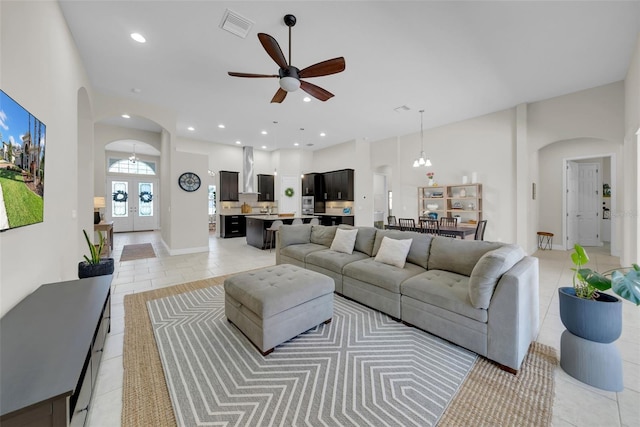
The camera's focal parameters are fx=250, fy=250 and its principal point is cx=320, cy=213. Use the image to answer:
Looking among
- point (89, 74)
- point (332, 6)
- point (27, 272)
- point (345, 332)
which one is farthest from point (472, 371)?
point (89, 74)

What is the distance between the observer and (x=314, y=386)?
1.70m

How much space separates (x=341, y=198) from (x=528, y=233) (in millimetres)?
5103

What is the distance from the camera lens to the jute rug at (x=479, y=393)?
1.45 m

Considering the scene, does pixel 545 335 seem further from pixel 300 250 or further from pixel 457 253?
pixel 300 250

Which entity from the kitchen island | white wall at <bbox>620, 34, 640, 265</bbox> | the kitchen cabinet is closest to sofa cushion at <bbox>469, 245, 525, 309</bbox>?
white wall at <bbox>620, 34, 640, 265</bbox>

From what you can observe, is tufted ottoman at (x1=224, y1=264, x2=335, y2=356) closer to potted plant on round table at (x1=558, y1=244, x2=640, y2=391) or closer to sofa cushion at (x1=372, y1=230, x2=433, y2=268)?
sofa cushion at (x1=372, y1=230, x2=433, y2=268)

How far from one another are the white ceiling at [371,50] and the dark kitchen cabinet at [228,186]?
323cm

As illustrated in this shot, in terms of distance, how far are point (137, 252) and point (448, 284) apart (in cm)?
678

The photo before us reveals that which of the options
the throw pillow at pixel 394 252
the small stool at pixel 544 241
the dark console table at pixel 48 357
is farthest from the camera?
the small stool at pixel 544 241

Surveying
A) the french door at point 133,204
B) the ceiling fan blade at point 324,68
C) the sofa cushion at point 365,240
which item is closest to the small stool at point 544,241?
the sofa cushion at point 365,240

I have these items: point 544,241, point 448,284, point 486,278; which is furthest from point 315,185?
point 486,278

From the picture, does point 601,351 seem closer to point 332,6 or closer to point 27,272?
point 332,6

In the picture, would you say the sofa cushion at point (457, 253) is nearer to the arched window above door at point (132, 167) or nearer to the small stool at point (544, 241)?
the small stool at point (544, 241)

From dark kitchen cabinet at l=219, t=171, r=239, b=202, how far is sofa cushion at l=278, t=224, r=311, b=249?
17.0ft
